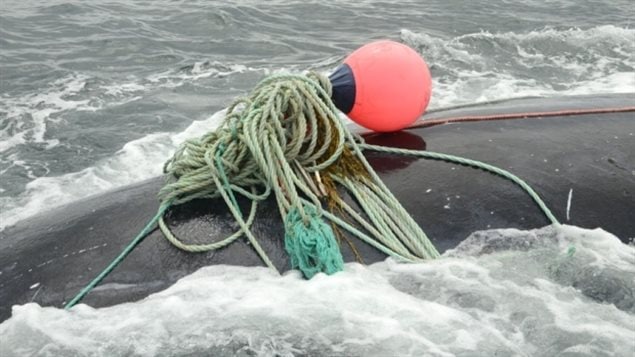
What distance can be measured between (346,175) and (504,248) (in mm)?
886

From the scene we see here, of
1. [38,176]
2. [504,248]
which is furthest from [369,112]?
[38,176]

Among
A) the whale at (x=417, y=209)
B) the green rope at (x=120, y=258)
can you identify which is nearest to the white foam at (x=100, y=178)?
the whale at (x=417, y=209)

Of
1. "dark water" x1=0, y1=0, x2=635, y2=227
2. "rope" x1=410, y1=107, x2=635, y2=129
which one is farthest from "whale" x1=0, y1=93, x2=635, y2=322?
"dark water" x1=0, y1=0, x2=635, y2=227

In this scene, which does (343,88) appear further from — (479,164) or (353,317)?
(353,317)

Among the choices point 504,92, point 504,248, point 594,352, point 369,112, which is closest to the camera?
point 594,352

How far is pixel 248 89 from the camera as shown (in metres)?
9.78

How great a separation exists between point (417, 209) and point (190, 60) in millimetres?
8410

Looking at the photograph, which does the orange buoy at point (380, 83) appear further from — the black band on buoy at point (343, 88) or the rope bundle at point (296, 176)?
the rope bundle at point (296, 176)

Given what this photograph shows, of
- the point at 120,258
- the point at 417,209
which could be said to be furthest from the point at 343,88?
the point at 120,258

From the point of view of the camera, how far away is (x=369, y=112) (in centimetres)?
387

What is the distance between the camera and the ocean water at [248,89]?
2.84 m

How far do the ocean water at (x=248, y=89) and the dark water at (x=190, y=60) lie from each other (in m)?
0.04

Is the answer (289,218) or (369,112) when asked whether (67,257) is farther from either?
(369,112)

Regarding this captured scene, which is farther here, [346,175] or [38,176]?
[38,176]
